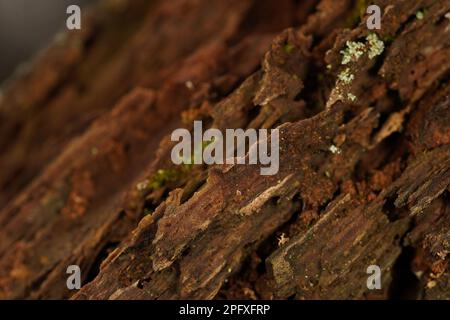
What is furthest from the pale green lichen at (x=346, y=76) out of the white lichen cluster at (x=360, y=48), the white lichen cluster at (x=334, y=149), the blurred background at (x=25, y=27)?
the blurred background at (x=25, y=27)

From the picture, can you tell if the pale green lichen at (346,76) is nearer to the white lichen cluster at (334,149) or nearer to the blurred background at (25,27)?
the white lichen cluster at (334,149)

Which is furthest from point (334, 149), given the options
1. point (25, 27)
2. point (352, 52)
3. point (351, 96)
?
point (25, 27)

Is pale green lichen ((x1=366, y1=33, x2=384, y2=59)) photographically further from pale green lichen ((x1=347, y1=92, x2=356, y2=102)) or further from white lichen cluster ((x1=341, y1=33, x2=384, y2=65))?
pale green lichen ((x1=347, y1=92, x2=356, y2=102))

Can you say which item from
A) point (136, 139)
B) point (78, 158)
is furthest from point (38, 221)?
point (136, 139)

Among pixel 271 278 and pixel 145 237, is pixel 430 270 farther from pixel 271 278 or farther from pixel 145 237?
pixel 145 237

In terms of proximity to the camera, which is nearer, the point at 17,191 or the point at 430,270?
the point at 430,270

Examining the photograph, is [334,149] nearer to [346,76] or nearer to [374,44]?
[346,76]

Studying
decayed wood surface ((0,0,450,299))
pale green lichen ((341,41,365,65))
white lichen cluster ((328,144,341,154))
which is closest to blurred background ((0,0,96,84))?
decayed wood surface ((0,0,450,299))
